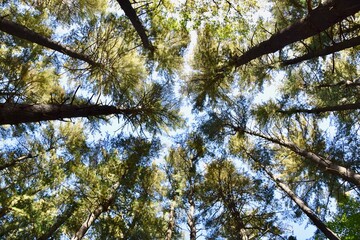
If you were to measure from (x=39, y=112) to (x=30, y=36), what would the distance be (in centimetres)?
370

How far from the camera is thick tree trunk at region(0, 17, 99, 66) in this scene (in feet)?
23.4

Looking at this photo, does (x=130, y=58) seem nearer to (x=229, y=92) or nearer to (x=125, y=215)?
(x=229, y=92)

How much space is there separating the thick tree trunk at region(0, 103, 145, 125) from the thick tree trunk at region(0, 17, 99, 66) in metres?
2.86

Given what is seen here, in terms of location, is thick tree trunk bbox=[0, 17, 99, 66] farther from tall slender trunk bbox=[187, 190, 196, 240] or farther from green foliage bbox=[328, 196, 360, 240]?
green foliage bbox=[328, 196, 360, 240]

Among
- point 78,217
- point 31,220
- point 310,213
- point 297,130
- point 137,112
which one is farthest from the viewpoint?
point 297,130

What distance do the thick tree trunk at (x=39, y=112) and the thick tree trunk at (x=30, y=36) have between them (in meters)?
2.86

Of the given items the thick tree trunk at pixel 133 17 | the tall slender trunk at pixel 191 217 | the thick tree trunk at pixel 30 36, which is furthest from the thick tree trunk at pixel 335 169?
the thick tree trunk at pixel 30 36

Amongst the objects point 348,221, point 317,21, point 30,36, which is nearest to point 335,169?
point 348,221

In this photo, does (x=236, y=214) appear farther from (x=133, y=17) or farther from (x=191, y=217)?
(x=133, y=17)

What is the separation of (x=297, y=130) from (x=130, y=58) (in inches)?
277

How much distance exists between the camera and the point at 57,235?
7688 millimetres

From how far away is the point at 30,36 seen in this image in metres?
7.56

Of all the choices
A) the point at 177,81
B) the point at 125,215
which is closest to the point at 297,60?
the point at 177,81

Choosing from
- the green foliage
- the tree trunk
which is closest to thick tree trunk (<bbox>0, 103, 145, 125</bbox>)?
the tree trunk
